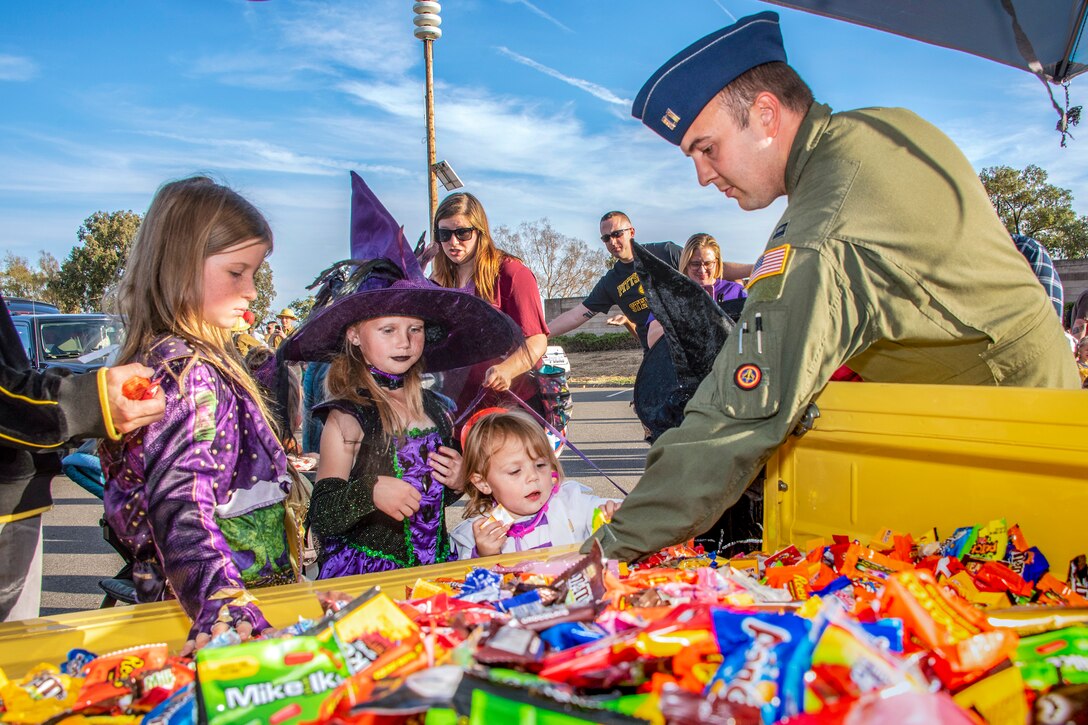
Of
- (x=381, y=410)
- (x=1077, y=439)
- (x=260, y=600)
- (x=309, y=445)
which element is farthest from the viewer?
(x=309, y=445)

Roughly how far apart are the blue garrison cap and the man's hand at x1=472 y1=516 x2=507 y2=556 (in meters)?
1.40

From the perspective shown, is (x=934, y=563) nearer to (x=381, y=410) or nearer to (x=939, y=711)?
(x=939, y=711)

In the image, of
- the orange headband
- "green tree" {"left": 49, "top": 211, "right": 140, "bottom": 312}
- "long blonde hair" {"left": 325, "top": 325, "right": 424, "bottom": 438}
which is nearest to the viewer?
"long blonde hair" {"left": 325, "top": 325, "right": 424, "bottom": 438}

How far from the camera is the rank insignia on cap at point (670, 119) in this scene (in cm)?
197

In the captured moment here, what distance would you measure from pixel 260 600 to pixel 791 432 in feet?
4.48

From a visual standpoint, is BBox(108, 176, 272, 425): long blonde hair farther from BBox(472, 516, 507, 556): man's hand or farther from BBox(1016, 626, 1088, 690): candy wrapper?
BBox(1016, 626, 1088, 690): candy wrapper

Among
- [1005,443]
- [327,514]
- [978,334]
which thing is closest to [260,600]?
[327,514]

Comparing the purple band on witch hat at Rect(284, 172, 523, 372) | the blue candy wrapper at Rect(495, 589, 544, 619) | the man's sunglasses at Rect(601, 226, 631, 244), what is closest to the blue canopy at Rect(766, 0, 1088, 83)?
the purple band on witch hat at Rect(284, 172, 523, 372)

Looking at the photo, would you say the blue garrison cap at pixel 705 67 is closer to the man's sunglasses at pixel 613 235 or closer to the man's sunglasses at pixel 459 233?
the man's sunglasses at pixel 459 233

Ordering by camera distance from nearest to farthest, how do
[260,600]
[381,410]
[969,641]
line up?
1. [969,641]
2. [260,600]
3. [381,410]

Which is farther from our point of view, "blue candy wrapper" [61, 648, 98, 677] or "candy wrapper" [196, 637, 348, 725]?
"blue candy wrapper" [61, 648, 98, 677]

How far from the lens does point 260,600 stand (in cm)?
164

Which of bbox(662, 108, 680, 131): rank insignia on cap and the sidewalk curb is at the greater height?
bbox(662, 108, 680, 131): rank insignia on cap

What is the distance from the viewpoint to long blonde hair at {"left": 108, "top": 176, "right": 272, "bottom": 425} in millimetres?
1870
